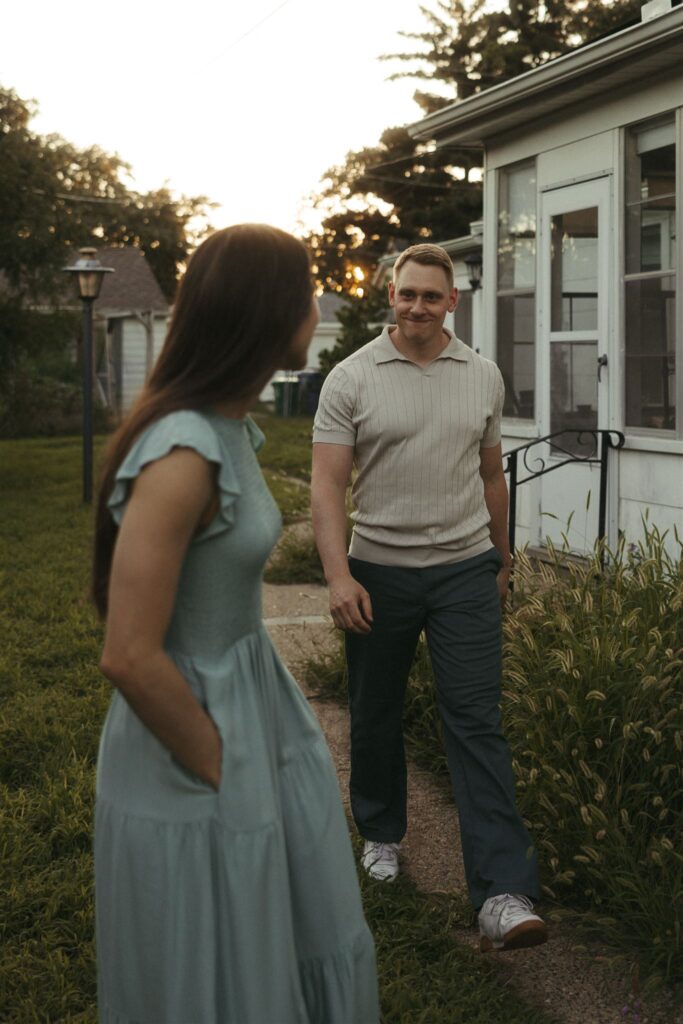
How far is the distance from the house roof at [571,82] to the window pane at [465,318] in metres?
6.92

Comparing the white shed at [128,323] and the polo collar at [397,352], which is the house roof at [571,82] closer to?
the polo collar at [397,352]

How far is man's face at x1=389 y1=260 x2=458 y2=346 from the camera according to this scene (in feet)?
13.1

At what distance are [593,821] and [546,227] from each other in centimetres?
593

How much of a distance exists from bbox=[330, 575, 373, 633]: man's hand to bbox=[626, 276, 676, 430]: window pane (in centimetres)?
437

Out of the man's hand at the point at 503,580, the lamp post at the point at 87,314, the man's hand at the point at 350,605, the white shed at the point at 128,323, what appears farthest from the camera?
the white shed at the point at 128,323

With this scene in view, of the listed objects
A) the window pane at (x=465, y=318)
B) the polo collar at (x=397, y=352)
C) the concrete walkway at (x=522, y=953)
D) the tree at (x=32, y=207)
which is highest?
the tree at (x=32, y=207)

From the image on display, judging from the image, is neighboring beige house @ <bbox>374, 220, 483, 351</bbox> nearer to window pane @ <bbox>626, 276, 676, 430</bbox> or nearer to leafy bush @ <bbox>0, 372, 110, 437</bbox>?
window pane @ <bbox>626, 276, 676, 430</bbox>

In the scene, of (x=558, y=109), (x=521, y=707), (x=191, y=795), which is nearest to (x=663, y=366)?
(x=558, y=109)

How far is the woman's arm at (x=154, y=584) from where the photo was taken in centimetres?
179

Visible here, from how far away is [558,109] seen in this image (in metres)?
8.76

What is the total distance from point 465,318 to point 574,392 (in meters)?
8.55

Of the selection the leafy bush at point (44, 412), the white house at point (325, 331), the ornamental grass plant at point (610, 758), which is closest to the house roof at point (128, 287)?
the white house at point (325, 331)

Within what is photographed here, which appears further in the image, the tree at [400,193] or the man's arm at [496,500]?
the tree at [400,193]

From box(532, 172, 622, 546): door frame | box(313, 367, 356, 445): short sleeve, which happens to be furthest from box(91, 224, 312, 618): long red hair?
box(532, 172, 622, 546): door frame
